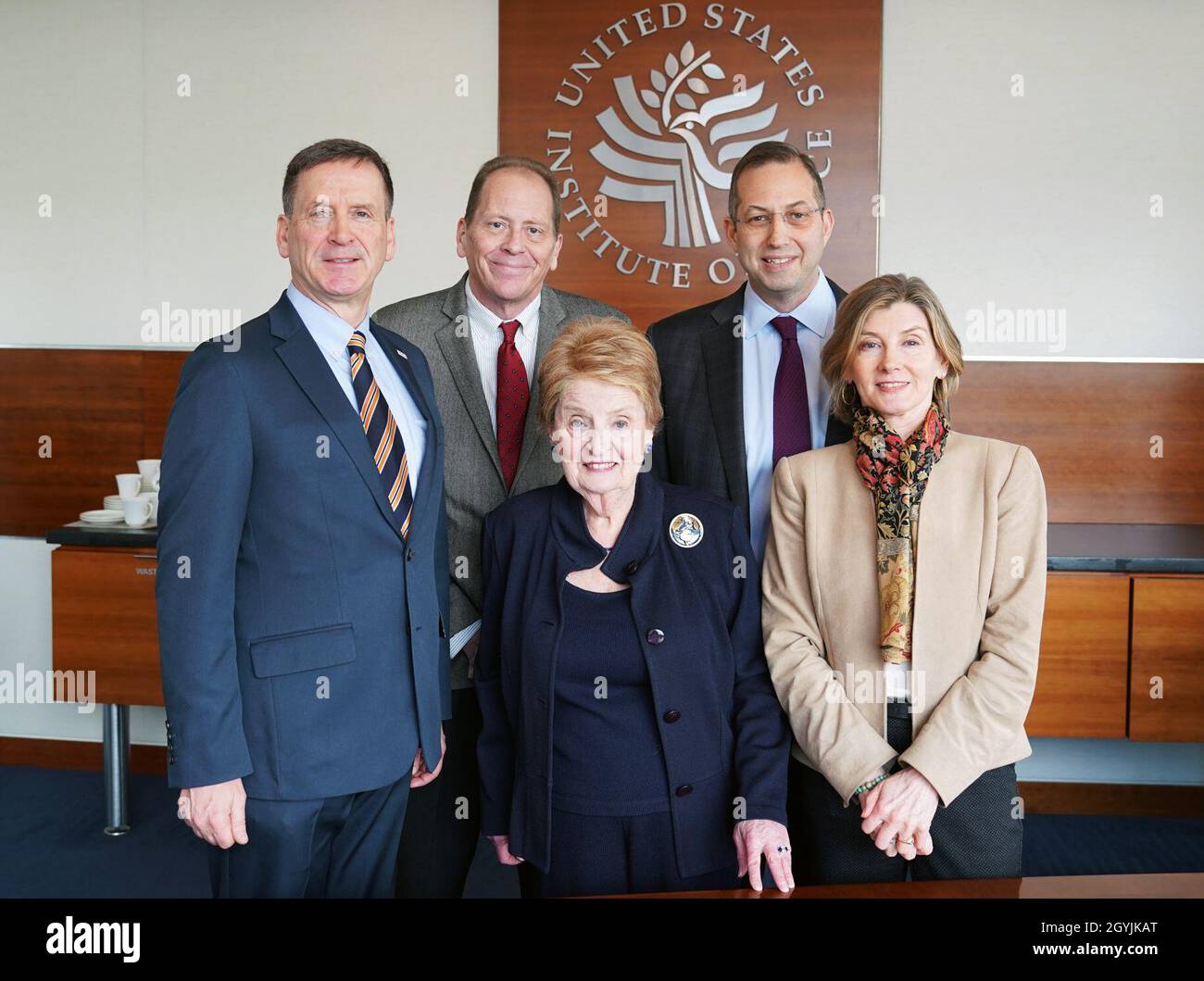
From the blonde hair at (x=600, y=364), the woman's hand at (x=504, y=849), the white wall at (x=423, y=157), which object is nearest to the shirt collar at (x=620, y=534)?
the blonde hair at (x=600, y=364)

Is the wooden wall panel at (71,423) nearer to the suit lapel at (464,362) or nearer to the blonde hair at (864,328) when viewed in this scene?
the suit lapel at (464,362)

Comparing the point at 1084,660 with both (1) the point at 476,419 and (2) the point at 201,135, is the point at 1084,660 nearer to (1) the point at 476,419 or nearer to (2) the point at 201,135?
(1) the point at 476,419

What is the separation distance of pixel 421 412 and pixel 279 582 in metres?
0.49

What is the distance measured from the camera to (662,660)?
73.0 inches

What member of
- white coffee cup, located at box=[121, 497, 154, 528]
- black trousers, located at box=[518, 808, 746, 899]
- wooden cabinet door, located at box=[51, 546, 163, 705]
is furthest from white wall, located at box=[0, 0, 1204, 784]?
black trousers, located at box=[518, 808, 746, 899]

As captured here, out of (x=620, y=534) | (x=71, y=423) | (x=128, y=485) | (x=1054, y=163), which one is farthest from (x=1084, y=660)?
(x=71, y=423)

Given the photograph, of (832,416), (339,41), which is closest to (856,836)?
(832,416)

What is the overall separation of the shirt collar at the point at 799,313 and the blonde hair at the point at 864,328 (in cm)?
27

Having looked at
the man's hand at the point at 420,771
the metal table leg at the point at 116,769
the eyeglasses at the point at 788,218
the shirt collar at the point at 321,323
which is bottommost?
the metal table leg at the point at 116,769

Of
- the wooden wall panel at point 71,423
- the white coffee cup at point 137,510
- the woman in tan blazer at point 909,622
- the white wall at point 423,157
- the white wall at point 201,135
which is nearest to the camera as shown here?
the woman in tan blazer at point 909,622

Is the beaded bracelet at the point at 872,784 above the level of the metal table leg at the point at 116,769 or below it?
above

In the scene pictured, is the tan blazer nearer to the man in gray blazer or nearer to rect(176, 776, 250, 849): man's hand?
the man in gray blazer

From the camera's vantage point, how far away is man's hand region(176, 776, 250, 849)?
1.71m

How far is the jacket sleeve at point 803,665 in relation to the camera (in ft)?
6.25
